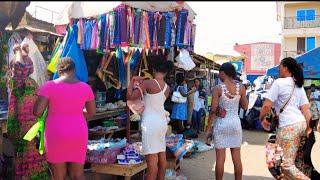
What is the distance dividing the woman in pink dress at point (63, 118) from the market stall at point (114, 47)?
3.51ft

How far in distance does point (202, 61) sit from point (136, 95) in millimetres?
9492

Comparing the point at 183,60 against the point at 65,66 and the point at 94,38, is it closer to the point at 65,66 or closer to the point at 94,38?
the point at 94,38

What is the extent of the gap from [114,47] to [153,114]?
1.48 m

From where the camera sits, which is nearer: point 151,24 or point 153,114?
point 153,114

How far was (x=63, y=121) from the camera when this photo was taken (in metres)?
3.64

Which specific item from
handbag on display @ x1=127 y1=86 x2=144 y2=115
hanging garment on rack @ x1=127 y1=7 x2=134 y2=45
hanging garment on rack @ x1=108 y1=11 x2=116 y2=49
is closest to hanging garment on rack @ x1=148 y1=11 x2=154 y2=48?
hanging garment on rack @ x1=127 y1=7 x2=134 y2=45

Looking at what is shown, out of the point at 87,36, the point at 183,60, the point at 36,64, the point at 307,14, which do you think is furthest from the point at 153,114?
the point at 307,14

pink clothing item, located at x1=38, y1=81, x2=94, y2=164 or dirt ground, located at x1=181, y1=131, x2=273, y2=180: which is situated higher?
pink clothing item, located at x1=38, y1=81, x2=94, y2=164

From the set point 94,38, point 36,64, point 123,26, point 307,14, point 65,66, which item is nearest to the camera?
point 65,66

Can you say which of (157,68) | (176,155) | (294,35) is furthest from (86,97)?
(294,35)

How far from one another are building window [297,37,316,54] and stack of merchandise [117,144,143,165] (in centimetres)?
2691

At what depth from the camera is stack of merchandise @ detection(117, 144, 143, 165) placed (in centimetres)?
490

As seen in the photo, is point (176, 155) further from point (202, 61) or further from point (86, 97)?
point (202, 61)

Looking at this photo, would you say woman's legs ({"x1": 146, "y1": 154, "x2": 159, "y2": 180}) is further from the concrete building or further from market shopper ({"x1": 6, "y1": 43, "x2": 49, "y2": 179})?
the concrete building
